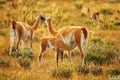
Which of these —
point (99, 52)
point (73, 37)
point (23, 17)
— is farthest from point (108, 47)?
point (23, 17)

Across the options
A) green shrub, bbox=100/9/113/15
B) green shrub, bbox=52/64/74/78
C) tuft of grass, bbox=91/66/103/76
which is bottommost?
tuft of grass, bbox=91/66/103/76

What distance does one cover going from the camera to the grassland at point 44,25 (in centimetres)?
1035

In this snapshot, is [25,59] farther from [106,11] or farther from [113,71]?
[106,11]

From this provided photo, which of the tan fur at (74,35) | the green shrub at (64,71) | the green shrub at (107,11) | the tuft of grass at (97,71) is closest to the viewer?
the green shrub at (64,71)

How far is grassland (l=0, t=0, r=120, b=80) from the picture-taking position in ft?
34.0

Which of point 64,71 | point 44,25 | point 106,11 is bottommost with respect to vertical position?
point 64,71

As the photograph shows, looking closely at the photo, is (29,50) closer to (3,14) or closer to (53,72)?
(53,72)

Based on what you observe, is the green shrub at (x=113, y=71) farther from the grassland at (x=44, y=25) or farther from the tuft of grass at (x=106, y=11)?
the tuft of grass at (x=106, y=11)

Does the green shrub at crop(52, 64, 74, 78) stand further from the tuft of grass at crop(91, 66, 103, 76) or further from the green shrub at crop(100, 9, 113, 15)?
the green shrub at crop(100, 9, 113, 15)

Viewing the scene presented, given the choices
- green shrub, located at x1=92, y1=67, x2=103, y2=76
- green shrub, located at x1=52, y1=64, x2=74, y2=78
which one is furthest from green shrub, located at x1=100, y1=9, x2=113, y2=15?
green shrub, located at x1=52, y1=64, x2=74, y2=78

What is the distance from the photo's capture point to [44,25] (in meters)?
19.3

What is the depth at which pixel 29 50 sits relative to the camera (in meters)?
12.6

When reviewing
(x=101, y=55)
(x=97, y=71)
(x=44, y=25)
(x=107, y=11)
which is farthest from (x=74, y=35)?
(x=107, y=11)

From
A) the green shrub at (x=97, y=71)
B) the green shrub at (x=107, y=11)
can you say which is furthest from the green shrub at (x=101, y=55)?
the green shrub at (x=107, y=11)
